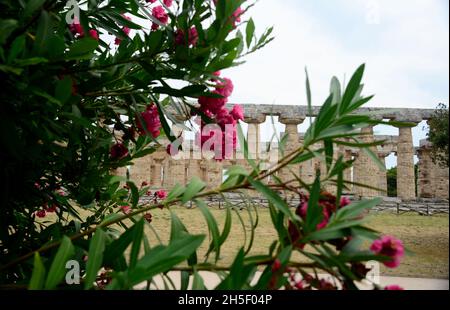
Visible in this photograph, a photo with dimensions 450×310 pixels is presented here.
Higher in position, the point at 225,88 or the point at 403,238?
the point at 225,88

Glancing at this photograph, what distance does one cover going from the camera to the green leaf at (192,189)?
1101 millimetres

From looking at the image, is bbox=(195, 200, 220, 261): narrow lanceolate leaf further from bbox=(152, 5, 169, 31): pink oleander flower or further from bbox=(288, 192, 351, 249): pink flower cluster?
bbox=(152, 5, 169, 31): pink oleander flower

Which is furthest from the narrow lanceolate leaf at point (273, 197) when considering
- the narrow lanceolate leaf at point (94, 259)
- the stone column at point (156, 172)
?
the stone column at point (156, 172)

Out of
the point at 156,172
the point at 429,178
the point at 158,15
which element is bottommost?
the point at 429,178

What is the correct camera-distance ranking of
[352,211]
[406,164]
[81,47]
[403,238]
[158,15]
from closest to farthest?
[352,211], [81,47], [158,15], [403,238], [406,164]

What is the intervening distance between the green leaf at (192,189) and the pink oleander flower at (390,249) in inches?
19.1

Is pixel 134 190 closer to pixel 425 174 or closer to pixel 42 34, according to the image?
pixel 42 34

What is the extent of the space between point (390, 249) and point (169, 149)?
103 centimetres

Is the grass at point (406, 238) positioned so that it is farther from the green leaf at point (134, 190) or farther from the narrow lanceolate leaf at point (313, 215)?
the narrow lanceolate leaf at point (313, 215)

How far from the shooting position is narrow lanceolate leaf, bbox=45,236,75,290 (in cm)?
82

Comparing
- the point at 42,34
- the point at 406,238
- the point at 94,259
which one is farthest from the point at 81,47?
the point at 406,238

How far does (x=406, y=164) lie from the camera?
2364 centimetres
